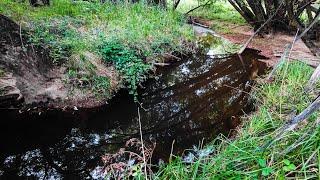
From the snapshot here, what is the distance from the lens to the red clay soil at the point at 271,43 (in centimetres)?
791

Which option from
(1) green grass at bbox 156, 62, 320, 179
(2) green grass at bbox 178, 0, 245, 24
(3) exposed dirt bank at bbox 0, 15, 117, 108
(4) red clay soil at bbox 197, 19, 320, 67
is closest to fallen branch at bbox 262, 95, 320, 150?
(1) green grass at bbox 156, 62, 320, 179

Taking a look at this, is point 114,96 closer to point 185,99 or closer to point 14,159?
point 185,99

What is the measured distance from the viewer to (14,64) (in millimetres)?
5074

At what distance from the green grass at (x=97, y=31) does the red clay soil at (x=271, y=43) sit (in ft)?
6.30

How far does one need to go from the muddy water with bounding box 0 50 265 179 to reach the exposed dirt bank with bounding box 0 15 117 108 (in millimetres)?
235

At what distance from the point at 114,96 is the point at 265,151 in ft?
10.8

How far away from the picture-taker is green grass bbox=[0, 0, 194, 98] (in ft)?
18.2

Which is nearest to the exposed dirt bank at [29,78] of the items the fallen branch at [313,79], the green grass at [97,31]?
the green grass at [97,31]

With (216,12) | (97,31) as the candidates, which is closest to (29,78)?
(97,31)

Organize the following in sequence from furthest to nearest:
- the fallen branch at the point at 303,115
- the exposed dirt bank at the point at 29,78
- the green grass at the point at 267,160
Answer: the exposed dirt bank at the point at 29,78 < the green grass at the point at 267,160 < the fallen branch at the point at 303,115

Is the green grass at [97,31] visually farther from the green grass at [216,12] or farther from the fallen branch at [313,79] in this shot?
the green grass at [216,12]

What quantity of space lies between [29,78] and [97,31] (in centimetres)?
184

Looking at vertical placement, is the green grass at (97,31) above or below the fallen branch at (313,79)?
above

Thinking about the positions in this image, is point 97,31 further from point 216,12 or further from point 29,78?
point 216,12
